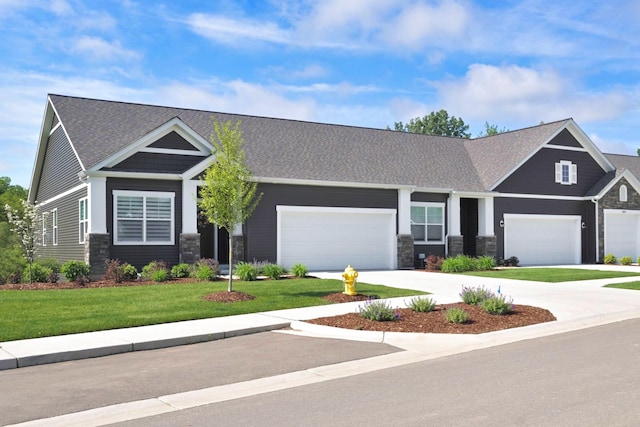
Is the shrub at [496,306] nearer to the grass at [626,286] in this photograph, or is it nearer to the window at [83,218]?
the grass at [626,286]

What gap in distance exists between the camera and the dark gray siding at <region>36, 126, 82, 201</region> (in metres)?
24.1

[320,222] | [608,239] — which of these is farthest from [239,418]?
[608,239]

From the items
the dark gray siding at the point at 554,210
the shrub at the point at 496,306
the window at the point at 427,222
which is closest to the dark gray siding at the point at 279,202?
the window at the point at 427,222

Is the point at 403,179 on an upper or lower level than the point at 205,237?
upper

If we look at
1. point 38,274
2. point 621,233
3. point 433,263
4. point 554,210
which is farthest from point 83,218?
point 621,233

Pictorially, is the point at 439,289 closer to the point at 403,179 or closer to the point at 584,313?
the point at 584,313

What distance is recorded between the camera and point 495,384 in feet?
24.9

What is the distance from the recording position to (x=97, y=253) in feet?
67.9

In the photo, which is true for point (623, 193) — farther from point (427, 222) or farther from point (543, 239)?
point (427, 222)

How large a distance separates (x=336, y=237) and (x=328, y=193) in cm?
185

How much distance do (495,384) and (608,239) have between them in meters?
27.7

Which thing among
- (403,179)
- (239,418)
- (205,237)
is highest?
(403,179)

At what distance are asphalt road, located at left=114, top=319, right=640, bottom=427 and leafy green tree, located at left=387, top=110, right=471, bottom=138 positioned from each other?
205 feet

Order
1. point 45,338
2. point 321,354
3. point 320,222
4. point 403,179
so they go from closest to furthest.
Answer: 1. point 321,354
2. point 45,338
3. point 320,222
4. point 403,179
